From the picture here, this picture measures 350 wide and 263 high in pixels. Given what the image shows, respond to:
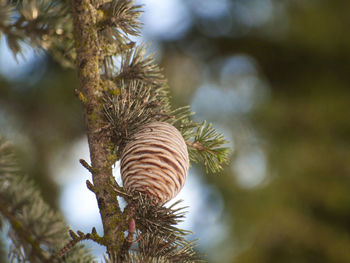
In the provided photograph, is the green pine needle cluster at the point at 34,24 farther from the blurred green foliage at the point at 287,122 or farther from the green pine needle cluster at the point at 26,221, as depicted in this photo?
the blurred green foliage at the point at 287,122

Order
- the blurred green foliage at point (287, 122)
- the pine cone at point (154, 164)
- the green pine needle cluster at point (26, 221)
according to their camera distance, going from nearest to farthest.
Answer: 1. the green pine needle cluster at point (26, 221)
2. the pine cone at point (154, 164)
3. the blurred green foliage at point (287, 122)

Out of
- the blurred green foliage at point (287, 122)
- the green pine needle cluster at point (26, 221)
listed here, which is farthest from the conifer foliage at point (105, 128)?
the blurred green foliage at point (287, 122)

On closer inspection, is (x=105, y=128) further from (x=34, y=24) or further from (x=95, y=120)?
(x=34, y=24)

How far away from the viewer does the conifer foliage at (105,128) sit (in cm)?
31

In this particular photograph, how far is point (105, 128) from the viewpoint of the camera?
1.41 feet

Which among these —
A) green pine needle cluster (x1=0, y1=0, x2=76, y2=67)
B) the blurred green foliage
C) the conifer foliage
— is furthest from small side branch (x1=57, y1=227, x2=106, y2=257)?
the blurred green foliage

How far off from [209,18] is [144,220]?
2.32 metres

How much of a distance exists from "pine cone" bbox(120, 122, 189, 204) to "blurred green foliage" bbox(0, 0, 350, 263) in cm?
152

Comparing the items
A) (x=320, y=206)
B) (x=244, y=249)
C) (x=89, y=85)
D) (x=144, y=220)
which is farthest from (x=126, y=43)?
(x=320, y=206)

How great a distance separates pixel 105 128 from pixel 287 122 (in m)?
2.05

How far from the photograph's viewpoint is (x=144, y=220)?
15.9 inches

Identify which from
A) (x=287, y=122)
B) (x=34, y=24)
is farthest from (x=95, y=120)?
(x=287, y=122)

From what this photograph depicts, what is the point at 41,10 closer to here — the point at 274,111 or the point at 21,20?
the point at 21,20

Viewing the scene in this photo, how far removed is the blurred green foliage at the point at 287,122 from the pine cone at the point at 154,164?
152cm
